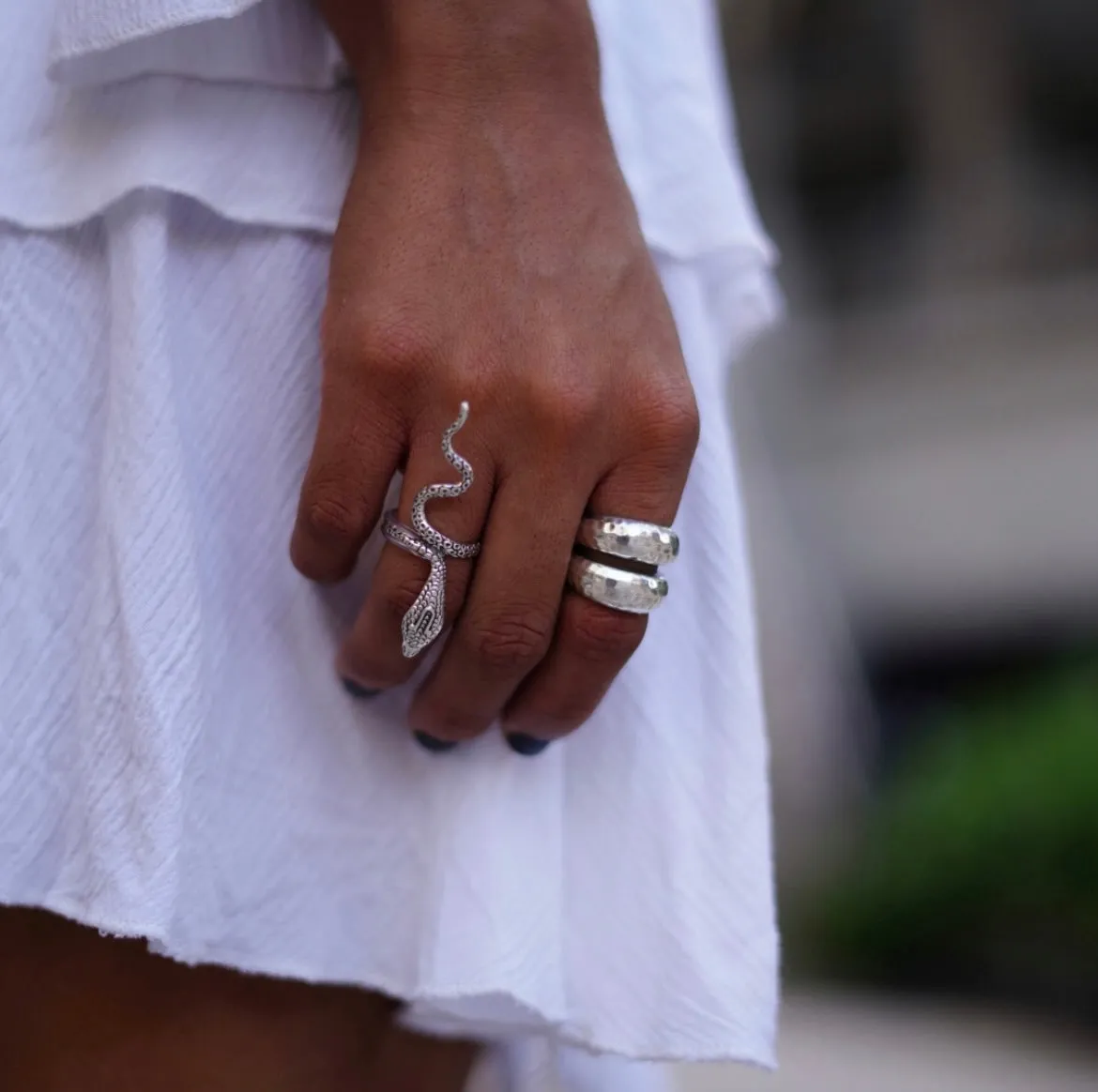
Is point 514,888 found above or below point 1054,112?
above

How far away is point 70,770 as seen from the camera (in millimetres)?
669

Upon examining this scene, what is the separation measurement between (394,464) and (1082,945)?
9.67 ft

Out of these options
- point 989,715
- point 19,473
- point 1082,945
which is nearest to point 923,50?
point 989,715

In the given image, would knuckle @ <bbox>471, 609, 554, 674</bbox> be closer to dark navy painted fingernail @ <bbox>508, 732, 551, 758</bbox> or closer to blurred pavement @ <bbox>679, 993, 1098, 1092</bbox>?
dark navy painted fingernail @ <bbox>508, 732, 551, 758</bbox>

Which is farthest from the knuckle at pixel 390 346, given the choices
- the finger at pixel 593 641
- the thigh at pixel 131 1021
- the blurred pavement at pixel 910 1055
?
the blurred pavement at pixel 910 1055

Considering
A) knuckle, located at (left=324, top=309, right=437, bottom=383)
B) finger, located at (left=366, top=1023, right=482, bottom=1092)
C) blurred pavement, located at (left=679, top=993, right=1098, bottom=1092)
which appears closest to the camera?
knuckle, located at (left=324, top=309, right=437, bottom=383)

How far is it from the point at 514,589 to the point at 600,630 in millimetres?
55

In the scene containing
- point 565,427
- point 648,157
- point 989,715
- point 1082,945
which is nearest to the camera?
point 565,427

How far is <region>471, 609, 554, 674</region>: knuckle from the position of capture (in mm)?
656

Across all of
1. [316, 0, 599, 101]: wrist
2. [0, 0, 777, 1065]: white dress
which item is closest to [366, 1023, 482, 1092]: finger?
[0, 0, 777, 1065]: white dress

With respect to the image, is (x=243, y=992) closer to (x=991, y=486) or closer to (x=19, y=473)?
(x=19, y=473)

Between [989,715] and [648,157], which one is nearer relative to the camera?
[648,157]

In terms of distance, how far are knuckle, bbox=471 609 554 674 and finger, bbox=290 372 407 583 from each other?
81 mm

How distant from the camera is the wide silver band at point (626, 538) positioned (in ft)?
2.18
